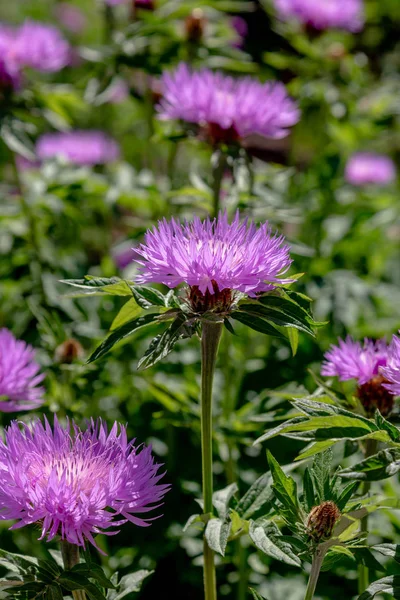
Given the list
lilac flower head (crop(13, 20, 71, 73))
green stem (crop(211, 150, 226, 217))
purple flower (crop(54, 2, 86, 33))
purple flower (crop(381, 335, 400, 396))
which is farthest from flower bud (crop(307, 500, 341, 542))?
purple flower (crop(54, 2, 86, 33))

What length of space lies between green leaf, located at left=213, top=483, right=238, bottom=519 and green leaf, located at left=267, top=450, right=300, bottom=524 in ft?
0.48

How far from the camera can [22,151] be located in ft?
6.00

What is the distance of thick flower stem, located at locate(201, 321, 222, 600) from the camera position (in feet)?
→ 3.45

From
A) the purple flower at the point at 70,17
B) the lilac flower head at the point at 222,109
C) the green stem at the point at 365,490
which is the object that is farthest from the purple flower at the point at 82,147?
the green stem at the point at 365,490

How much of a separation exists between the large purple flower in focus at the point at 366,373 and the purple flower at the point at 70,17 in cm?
392

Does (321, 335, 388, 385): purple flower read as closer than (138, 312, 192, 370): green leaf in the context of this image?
No

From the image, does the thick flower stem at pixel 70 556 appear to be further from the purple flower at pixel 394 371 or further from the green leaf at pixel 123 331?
the purple flower at pixel 394 371

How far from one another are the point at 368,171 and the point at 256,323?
250 cm

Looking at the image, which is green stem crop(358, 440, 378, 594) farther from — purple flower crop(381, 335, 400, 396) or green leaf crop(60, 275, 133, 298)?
green leaf crop(60, 275, 133, 298)

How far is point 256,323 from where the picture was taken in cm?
100

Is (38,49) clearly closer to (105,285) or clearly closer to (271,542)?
(105,285)

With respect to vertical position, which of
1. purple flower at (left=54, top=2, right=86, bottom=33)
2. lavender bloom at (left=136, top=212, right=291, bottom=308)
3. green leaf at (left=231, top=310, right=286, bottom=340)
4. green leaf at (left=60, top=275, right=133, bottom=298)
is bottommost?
purple flower at (left=54, top=2, right=86, bottom=33)

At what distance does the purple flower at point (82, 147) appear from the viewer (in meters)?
2.96

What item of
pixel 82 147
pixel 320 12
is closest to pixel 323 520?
pixel 320 12
